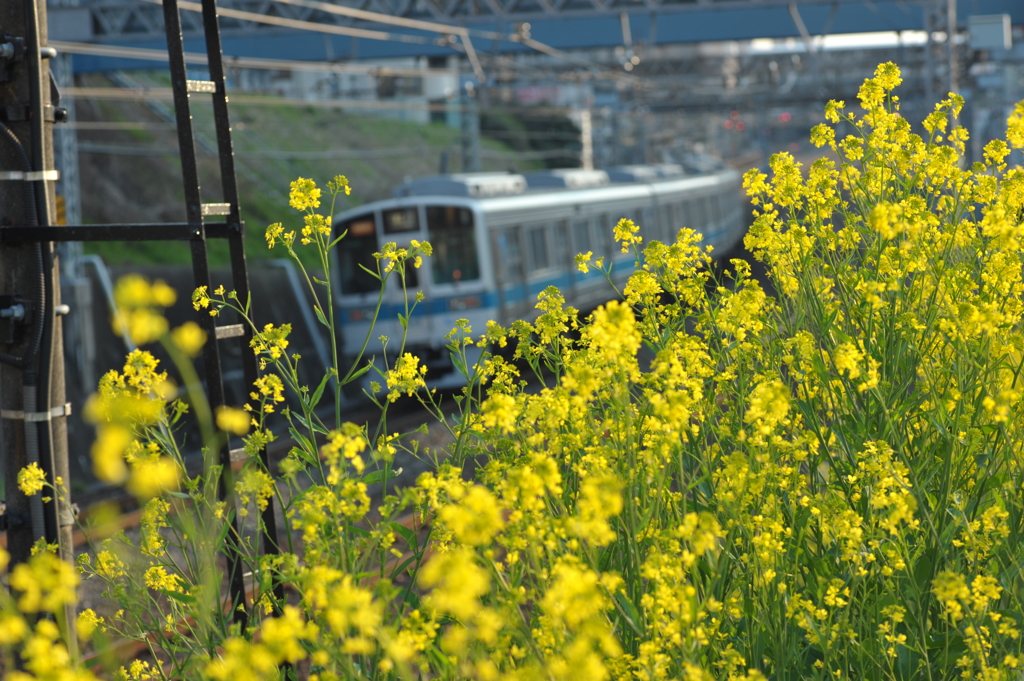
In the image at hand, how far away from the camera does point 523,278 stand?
12891mm

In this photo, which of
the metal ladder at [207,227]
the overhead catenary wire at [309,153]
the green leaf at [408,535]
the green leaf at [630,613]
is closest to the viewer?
the green leaf at [630,613]

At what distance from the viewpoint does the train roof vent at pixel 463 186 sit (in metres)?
12.6

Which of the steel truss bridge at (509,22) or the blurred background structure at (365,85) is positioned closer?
the blurred background structure at (365,85)

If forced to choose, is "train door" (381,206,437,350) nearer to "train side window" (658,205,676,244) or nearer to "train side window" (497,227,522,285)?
"train side window" (497,227,522,285)

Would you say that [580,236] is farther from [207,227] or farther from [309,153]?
[309,153]

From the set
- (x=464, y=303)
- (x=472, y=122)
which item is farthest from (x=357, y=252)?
(x=472, y=122)

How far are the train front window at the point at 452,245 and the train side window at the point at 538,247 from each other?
0.95 m

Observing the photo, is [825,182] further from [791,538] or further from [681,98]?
[681,98]

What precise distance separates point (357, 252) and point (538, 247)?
85.7 inches

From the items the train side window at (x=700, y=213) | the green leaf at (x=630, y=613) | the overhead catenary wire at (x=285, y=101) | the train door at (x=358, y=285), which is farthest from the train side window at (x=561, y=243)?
the green leaf at (x=630, y=613)

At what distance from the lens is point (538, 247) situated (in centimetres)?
1336

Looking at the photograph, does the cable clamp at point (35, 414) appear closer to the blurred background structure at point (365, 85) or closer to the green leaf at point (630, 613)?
the green leaf at point (630, 613)

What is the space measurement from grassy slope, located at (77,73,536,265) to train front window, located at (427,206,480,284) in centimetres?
709

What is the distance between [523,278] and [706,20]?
7450mm
